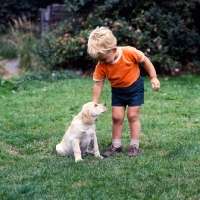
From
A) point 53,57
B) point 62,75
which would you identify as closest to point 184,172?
point 62,75

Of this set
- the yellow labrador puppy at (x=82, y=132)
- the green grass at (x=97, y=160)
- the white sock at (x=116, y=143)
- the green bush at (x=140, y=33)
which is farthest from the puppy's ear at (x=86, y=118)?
the green bush at (x=140, y=33)

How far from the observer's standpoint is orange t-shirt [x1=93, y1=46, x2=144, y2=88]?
17.3ft

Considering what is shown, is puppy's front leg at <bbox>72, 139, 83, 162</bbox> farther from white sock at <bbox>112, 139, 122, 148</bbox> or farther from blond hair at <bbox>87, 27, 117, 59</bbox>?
blond hair at <bbox>87, 27, 117, 59</bbox>

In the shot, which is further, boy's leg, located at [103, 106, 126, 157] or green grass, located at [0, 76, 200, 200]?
boy's leg, located at [103, 106, 126, 157]

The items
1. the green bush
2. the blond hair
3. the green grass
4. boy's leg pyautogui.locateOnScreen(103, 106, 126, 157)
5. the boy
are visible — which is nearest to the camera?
the green grass

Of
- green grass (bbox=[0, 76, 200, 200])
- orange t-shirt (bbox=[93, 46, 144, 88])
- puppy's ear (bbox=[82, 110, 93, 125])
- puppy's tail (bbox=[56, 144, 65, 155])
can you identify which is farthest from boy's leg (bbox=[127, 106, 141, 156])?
puppy's tail (bbox=[56, 144, 65, 155])

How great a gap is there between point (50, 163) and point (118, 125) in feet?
3.06

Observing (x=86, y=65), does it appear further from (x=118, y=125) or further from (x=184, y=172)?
(x=184, y=172)

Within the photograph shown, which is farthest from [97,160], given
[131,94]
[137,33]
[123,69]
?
[137,33]

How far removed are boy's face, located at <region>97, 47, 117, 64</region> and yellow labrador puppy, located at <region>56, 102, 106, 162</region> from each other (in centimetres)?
46

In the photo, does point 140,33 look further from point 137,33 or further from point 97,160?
point 97,160

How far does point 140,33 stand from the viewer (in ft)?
37.9

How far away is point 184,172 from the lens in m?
4.61

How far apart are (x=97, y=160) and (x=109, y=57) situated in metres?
1.04
